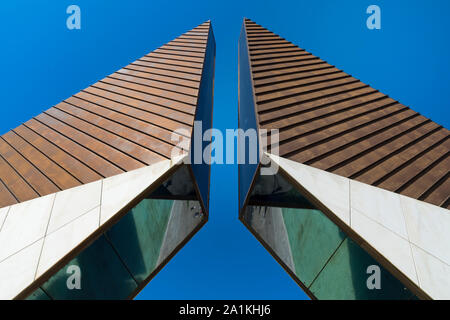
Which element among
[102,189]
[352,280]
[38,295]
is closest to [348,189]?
[352,280]

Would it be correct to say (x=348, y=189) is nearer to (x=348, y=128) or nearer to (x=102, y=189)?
(x=348, y=128)

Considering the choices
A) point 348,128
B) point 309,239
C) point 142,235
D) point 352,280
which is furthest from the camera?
point 348,128

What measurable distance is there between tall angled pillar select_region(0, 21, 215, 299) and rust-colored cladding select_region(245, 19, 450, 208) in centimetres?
264

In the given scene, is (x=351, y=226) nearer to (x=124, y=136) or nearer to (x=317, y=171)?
(x=317, y=171)

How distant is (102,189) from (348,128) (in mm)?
6985

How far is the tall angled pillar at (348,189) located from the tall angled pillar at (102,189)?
2373 mm

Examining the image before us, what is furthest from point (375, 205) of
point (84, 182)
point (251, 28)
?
point (251, 28)

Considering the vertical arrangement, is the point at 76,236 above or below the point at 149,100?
below

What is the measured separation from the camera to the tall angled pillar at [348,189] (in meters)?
4.84

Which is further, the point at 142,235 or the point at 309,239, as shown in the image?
the point at 309,239

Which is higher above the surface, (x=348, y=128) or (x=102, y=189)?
(x=348, y=128)

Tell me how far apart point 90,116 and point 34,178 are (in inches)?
123

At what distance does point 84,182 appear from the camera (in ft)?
18.9

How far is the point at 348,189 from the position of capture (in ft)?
18.5
